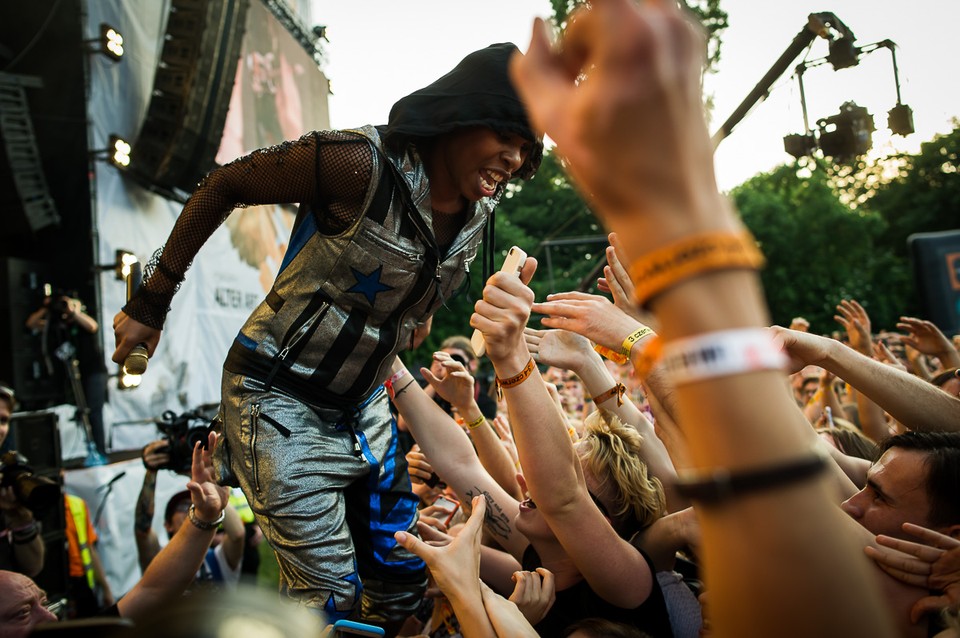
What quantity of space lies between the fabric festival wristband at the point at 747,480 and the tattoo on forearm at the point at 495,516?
6.97 ft

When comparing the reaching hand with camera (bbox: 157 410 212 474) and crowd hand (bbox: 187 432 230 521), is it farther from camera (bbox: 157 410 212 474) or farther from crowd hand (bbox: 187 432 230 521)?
camera (bbox: 157 410 212 474)

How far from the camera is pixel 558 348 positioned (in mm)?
2467

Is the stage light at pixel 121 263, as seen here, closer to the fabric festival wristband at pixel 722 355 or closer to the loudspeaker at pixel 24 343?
the loudspeaker at pixel 24 343

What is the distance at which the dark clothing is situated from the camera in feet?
6.44

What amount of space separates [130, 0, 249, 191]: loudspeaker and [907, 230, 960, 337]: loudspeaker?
10.9 metres

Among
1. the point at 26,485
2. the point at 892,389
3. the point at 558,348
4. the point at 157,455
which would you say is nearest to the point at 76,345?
the point at 26,485

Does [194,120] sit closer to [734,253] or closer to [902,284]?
[734,253]

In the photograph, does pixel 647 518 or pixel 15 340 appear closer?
pixel 647 518

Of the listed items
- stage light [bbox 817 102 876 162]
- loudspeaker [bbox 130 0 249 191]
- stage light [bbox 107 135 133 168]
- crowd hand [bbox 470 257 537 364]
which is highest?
loudspeaker [bbox 130 0 249 191]

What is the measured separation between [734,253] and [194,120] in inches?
355

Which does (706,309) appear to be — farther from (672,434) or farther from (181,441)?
(181,441)

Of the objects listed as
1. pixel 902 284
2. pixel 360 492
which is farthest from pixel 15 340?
pixel 902 284

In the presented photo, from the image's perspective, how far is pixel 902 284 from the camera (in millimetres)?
27422

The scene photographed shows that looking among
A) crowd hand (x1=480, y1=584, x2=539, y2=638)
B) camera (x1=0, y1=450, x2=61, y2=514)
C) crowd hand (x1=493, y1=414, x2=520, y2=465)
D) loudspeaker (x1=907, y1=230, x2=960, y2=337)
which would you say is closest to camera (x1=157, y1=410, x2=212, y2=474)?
camera (x1=0, y1=450, x2=61, y2=514)
